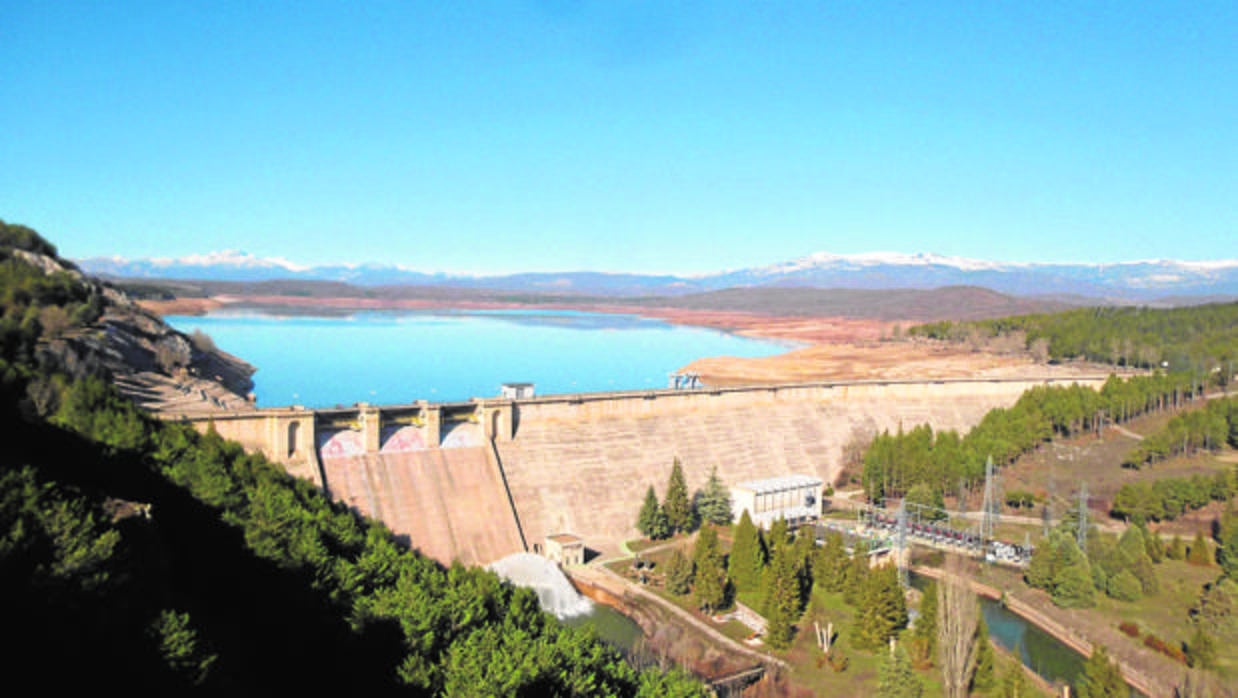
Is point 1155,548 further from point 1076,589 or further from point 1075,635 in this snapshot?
point 1075,635

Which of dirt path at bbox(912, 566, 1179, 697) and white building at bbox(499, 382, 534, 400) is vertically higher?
white building at bbox(499, 382, 534, 400)

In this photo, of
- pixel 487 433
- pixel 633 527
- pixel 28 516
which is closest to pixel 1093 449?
pixel 633 527

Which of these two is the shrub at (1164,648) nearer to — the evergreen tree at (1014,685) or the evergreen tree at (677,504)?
the evergreen tree at (1014,685)

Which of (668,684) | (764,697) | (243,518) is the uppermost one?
(243,518)

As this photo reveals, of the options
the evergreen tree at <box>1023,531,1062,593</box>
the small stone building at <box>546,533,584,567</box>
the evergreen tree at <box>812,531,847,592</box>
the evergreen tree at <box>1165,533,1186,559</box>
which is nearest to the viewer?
the evergreen tree at <box>812,531,847,592</box>

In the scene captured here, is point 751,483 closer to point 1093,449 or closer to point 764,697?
point 764,697

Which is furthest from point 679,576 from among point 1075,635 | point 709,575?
point 1075,635

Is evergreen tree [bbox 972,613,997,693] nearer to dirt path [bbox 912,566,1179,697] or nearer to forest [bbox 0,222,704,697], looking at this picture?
dirt path [bbox 912,566,1179,697]

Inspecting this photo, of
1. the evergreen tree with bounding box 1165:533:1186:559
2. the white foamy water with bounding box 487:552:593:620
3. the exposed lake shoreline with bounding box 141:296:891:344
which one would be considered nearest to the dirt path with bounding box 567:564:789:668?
the white foamy water with bounding box 487:552:593:620
